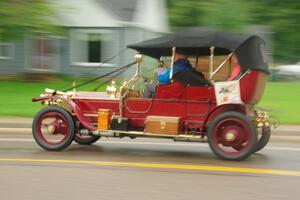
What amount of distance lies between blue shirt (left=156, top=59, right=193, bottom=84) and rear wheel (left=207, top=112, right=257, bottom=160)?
0.97 meters

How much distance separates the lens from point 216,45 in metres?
9.23

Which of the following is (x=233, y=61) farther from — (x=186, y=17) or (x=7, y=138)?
(x=186, y=17)

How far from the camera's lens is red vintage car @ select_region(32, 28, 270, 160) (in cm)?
919

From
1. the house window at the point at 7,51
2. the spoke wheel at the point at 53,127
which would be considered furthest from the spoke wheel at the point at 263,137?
the house window at the point at 7,51

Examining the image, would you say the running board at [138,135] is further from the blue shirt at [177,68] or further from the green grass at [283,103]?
the green grass at [283,103]

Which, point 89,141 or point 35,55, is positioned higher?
point 35,55

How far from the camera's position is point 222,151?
30.4 ft

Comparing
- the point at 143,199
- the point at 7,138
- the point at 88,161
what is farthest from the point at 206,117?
the point at 7,138

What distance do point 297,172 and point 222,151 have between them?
132cm

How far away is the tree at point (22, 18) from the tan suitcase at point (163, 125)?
14.8 metres

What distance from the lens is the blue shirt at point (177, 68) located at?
9.50 metres

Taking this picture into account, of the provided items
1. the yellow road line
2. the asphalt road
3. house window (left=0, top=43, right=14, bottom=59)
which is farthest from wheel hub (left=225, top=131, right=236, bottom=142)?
house window (left=0, top=43, right=14, bottom=59)

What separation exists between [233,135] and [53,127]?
3.01m

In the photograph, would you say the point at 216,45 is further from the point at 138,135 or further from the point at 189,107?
the point at 138,135
